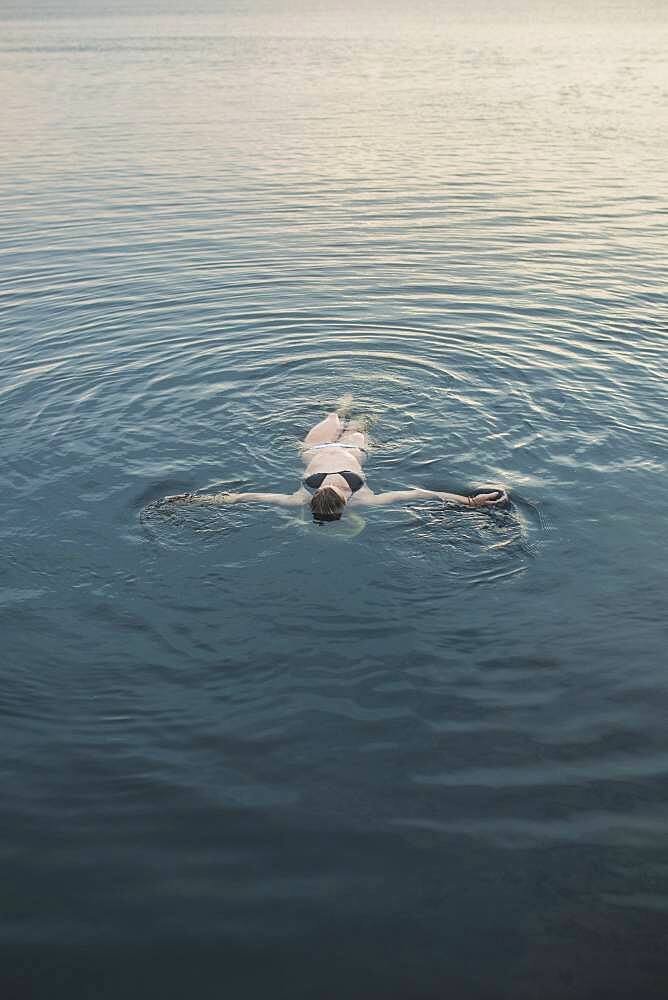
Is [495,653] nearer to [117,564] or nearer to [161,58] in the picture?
[117,564]

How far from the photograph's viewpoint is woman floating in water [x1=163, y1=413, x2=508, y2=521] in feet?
39.5

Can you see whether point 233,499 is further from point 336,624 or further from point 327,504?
point 336,624

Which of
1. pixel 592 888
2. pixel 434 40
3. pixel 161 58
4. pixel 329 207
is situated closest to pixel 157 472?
pixel 592 888

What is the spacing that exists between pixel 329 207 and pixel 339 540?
21.0 m

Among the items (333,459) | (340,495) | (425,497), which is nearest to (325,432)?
(333,459)

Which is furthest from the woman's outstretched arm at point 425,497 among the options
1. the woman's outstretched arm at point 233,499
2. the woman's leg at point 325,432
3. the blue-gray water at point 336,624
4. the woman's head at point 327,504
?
the woman's leg at point 325,432

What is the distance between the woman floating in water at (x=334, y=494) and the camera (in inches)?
474

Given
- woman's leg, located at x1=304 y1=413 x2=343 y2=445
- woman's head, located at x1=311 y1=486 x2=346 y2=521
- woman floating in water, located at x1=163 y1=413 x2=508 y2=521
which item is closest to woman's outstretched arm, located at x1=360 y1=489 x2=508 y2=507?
woman floating in water, located at x1=163 y1=413 x2=508 y2=521

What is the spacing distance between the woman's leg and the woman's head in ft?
6.37

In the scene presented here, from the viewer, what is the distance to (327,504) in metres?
12.0

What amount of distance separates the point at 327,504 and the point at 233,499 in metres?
Answer: 1.44

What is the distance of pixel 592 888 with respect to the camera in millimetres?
7105

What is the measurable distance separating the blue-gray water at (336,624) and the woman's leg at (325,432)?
61cm

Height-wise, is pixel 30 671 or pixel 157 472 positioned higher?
pixel 157 472
